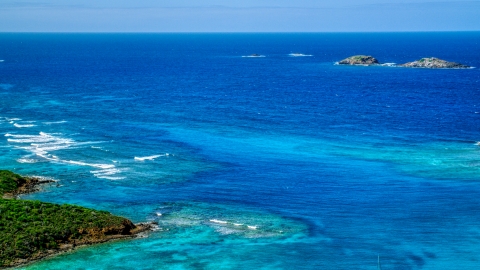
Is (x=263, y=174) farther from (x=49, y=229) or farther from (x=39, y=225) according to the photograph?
(x=39, y=225)

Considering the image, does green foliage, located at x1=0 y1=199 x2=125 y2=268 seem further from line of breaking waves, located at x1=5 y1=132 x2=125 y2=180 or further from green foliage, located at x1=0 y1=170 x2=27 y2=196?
line of breaking waves, located at x1=5 y1=132 x2=125 y2=180

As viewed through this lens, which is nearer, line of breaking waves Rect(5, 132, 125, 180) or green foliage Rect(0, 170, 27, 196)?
green foliage Rect(0, 170, 27, 196)

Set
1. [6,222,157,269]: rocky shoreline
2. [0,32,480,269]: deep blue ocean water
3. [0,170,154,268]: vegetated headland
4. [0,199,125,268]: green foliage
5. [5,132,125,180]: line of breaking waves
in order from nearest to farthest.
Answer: [6,222,157,269]: rocky shoreline → [0,170,154,268]: vegetated headland → [0,199,125,268]: green foliage → [0,32,480,269]: deep blue ocean water → [5,132,125,180]: line of breaking waves

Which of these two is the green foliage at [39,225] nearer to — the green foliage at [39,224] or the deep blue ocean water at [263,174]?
the green foliage at [39,224]

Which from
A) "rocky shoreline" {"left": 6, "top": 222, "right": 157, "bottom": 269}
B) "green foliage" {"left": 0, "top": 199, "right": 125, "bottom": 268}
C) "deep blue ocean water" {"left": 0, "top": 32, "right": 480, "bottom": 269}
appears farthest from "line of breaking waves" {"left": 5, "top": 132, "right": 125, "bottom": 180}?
"rocky shoreline" {"left": 6, "top": 222, "right": 157, "bottom": 269}

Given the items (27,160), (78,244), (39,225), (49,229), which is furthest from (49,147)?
(78,244)

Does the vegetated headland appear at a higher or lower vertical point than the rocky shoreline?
higher
